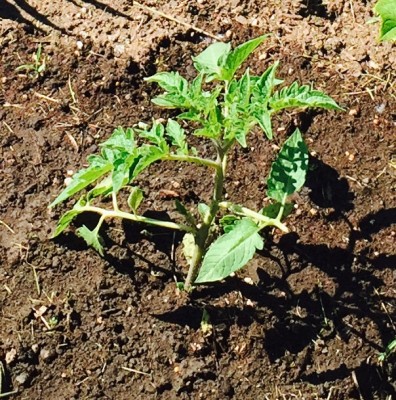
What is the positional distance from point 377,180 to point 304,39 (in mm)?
697

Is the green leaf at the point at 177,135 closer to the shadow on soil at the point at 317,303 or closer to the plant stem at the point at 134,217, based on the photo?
the plant stem at the point at 134,217

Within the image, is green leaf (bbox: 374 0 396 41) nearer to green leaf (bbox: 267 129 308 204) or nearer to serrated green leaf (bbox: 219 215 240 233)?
green leaf (bbox: 267 129 308 204)

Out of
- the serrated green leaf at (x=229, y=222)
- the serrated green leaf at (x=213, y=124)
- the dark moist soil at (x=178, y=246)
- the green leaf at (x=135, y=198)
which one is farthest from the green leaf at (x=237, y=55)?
the dark moist soil at (x=178, y=246)

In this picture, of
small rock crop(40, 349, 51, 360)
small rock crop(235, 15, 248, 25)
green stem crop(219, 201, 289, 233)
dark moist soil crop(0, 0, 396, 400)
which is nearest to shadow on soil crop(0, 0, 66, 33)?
dark moist soil crop(0, 0, 396, 400)

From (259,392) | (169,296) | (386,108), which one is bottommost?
(259,392)

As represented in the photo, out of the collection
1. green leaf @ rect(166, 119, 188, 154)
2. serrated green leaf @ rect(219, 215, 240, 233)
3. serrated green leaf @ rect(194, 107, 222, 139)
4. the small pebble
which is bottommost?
serrated green leaf @ rect(219, 215, 240, 233)

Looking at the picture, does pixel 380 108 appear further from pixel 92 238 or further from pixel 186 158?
pixel 92 238

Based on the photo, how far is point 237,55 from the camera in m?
2.13

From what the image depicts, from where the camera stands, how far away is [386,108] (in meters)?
2.93

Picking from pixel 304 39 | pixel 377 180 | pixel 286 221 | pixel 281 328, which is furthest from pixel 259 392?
pixel 304 39

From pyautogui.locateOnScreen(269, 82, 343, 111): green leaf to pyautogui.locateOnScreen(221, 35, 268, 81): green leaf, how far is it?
0.50 ft

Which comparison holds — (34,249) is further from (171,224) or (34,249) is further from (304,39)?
(304,39)

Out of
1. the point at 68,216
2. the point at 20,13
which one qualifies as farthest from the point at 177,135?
the point at 20,13

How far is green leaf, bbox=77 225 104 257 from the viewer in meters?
2.56
